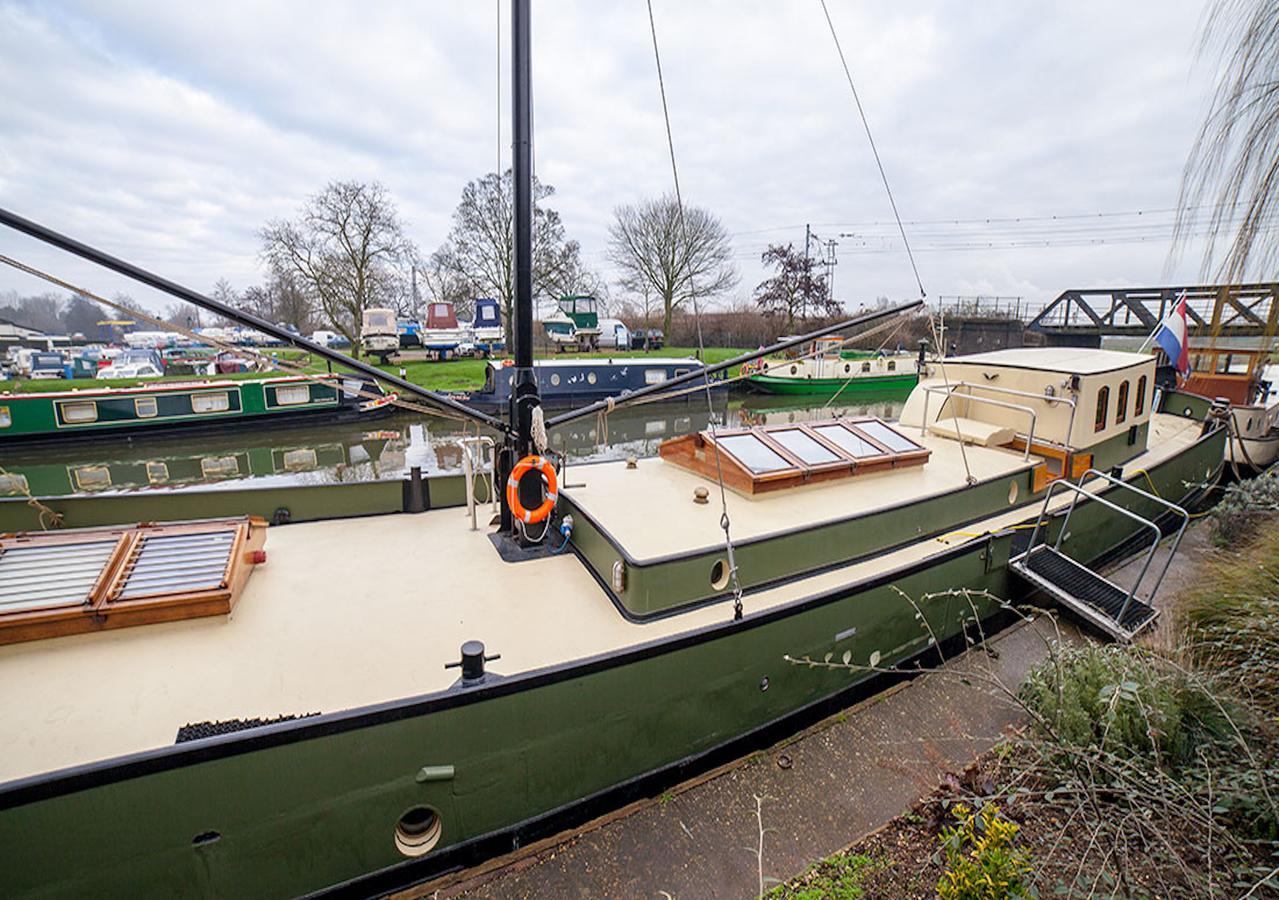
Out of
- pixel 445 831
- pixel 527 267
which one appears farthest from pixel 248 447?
pixel 445 831

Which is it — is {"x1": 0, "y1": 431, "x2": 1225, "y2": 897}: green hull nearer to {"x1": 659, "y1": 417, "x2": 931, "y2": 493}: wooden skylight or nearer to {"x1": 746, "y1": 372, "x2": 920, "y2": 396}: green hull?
{"x1": 659, "y1": 417, "x2": 931, "y2": 493}: wooden skylight

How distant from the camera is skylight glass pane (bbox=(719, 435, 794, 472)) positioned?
5273 mm

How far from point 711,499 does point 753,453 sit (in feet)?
2.26

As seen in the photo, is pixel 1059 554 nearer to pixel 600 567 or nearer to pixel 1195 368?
pixel 600 567

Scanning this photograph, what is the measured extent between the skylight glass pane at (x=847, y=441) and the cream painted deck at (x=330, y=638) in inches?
36.3

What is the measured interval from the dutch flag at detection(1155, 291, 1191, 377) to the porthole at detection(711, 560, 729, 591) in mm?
11289

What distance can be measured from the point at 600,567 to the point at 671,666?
3.28ft

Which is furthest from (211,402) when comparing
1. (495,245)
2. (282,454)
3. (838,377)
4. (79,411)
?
(838,377)

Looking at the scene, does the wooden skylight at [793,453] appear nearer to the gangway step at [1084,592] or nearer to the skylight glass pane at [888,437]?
the skylight glass pane at [888,437]

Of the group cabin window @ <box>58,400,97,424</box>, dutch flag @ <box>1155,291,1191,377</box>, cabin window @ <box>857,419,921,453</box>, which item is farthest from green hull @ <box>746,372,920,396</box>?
cabin window @ <box>58,400,97,424</box>

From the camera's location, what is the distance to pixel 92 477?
13.8 meters

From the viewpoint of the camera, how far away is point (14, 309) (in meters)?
50.8

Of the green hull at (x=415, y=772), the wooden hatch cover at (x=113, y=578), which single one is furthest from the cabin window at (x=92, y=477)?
the green hull at (x=415, y=772)

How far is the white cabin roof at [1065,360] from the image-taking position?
688cm
